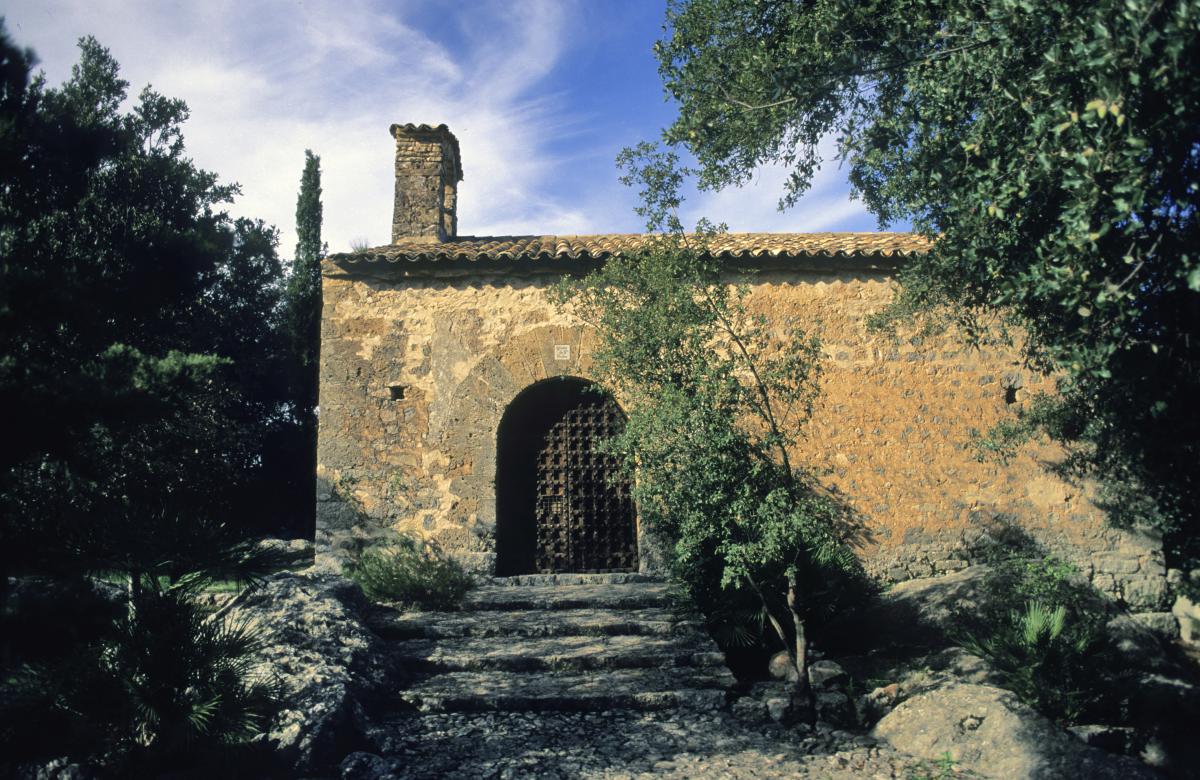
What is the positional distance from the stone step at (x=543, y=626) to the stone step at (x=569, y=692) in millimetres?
809

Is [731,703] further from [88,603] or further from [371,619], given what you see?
[88,603]

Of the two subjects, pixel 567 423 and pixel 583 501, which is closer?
pixel 583 501

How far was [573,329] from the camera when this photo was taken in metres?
10.3

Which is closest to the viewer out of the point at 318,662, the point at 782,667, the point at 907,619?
the point at 318,662

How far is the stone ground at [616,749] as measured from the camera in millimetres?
5242

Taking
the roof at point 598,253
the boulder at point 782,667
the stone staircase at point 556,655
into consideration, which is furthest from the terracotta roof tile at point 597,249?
the boulder at point 782,667

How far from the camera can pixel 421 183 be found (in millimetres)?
11695

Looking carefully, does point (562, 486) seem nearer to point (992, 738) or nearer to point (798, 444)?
point (798, 444)

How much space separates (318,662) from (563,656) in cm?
195

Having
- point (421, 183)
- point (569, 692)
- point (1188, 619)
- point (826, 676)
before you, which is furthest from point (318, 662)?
point (1188, 619)

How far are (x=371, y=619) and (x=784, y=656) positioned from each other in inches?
148

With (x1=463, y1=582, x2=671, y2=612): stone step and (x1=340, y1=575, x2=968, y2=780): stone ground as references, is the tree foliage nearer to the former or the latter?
(x1=340, y1=575, x2=968, y2=780): stone ground

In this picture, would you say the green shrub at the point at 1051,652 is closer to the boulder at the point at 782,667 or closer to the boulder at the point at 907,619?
the boulder at the point at 907,619

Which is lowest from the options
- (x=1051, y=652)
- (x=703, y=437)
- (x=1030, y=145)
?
(x=1051, y=652)
